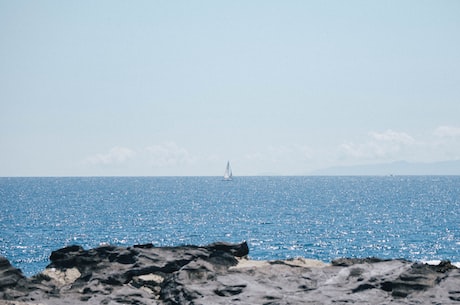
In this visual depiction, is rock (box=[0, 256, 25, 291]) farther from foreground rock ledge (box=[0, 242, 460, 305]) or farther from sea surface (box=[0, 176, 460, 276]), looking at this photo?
sea surface (box=[0, 176, 460, 276])

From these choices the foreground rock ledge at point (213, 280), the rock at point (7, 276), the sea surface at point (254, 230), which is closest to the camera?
the foreground rock ledge at point (213, 280)

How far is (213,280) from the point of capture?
23938mm

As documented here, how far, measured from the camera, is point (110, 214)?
134500 mm

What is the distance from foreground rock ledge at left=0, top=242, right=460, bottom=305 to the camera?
2177 cm

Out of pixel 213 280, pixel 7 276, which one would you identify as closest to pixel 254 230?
pixel 213 280

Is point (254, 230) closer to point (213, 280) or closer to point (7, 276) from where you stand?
point (213, 280)

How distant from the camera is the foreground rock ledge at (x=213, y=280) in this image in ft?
71.4

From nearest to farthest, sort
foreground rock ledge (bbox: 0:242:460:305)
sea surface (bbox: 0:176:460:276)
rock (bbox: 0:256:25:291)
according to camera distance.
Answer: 1. foreground rock ledge (bbox: 0:242:460:305)
2. rock (bbox: 0:256:25:291)
3. sea surface (bbox: 0:176:460:276)

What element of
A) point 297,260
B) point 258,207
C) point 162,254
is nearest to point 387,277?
point 297,260

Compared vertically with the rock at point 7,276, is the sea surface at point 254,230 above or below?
below

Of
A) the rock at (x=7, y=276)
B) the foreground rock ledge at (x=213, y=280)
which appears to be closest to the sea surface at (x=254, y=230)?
the rock at (x=7, y=276)

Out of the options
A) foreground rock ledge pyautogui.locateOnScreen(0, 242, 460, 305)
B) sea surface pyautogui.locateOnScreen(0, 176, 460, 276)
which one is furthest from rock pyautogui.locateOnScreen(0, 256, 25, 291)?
sea surface pyautogui.locateOnScreen(0, 176, 460, 276)

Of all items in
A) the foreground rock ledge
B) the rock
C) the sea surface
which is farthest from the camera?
the sea surface

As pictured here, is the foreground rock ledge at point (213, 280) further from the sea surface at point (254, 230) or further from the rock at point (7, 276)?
the sea surface at point (254, 230)
